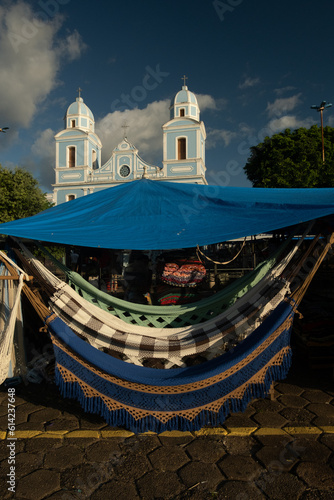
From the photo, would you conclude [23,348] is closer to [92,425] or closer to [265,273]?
[92,425]

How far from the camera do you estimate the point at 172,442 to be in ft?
7.67

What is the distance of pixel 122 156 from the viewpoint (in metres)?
24.0

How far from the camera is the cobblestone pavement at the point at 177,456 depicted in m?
1.85

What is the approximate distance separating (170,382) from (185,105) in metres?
24.8

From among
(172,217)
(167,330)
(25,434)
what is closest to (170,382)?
(167,330)

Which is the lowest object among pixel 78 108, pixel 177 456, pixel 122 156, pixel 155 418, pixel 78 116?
pixel 177 456

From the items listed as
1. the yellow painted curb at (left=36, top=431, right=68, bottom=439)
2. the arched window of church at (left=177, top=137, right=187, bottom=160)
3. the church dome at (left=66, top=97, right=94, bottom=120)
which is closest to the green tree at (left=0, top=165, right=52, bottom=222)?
the arched window of church at (left=177, top=137, right=187, bottom=160)

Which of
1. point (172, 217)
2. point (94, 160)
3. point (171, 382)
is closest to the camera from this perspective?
point (171, 382)

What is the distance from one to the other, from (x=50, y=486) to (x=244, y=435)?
1.37m

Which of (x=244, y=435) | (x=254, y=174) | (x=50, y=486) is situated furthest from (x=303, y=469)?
(x=254, y=174)

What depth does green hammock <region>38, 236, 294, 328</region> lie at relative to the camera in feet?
9.61

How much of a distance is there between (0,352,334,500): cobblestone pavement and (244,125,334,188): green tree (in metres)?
13.7

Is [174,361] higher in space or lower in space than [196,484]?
higher

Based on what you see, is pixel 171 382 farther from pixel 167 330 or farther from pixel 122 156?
pixel 122 156
